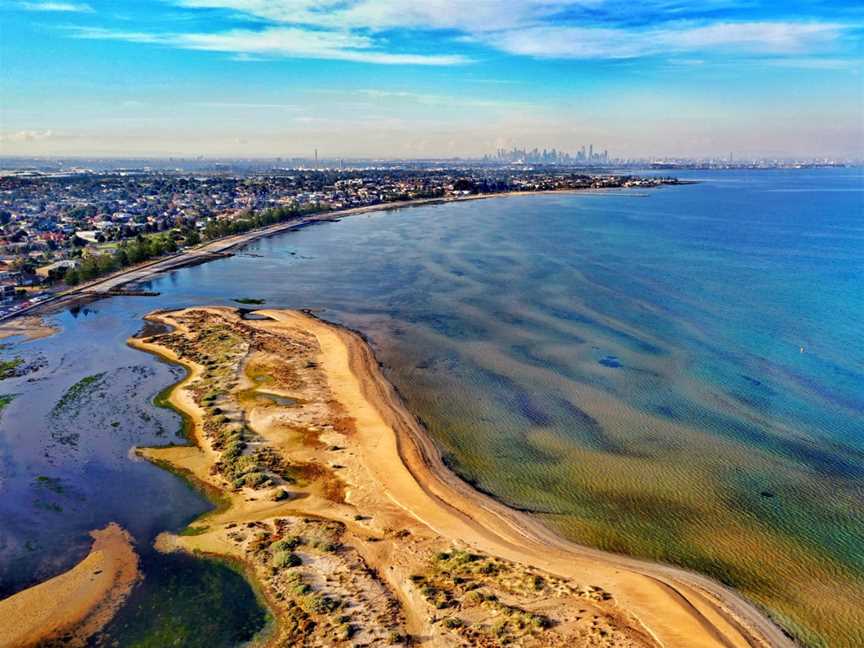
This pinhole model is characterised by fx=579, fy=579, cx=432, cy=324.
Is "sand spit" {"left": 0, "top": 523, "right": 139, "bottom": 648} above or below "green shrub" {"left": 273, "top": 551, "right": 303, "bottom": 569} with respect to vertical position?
below

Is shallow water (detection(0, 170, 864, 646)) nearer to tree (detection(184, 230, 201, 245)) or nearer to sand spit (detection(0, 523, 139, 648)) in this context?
sand spit (detection(0, 523, 139, 648))

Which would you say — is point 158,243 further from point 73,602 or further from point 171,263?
point 73,602

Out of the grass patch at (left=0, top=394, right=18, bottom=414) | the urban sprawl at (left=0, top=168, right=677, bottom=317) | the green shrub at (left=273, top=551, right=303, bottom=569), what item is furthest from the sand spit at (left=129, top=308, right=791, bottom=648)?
the urban sprawl at (left=0, top=168, right=677, bottom=317)

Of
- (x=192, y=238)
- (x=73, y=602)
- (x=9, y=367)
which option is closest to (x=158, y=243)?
(x=192, y=238)

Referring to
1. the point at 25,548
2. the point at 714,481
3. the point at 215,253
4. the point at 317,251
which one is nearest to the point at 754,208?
the point at 317,251

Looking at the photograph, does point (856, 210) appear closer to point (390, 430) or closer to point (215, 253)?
point (215, 253)
